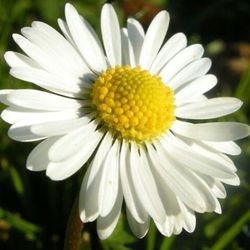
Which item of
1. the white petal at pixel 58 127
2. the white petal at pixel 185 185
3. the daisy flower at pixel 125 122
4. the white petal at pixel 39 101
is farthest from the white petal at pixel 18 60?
the white petal at pixel 185 185

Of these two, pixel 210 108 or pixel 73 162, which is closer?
pixel 73 162

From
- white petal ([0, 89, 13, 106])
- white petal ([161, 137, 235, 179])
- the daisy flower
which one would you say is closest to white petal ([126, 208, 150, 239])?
the daisy flower

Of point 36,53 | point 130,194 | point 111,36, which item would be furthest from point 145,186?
Result: point 111,36

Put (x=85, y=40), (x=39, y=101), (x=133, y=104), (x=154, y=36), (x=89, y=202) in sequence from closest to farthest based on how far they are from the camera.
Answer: (x=89, y=202), (x=39, y=101), (x=133, y=104), (x=85, y=40), (x=154, y=36)

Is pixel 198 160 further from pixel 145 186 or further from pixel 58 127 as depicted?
pixel 58 127

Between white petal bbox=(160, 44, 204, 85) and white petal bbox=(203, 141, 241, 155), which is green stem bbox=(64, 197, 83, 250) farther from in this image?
white petal bbox=(160, 44, 204, 85)

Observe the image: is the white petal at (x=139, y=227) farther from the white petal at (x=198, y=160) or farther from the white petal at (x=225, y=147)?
the white petal at (x=225, y=147)
